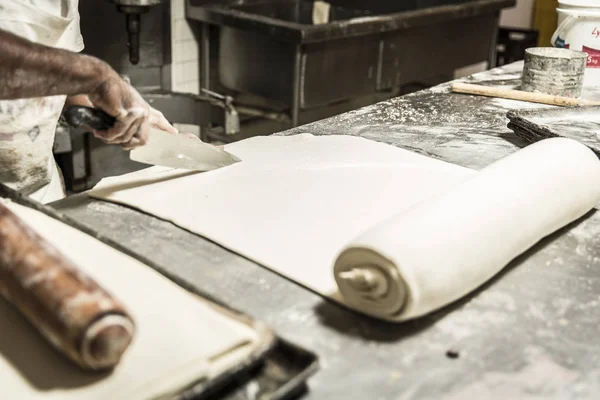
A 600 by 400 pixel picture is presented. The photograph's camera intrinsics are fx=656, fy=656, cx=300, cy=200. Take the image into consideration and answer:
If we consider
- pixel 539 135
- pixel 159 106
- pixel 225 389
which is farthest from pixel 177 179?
pixel 159 106

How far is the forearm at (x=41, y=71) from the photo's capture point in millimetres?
1062

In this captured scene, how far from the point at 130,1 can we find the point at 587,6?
1.57 metres

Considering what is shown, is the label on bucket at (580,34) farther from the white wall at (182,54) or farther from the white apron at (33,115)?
the white wall at (182,54)

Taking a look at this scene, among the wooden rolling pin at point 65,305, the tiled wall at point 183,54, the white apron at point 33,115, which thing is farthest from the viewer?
the tiled wall at point 183,54

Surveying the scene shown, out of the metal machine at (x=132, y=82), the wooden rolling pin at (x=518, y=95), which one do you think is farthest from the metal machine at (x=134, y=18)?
the wooden rolling pin at (x=518, y=95)

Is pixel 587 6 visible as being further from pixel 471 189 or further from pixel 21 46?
pixel 21 46

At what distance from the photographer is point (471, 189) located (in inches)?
38.9

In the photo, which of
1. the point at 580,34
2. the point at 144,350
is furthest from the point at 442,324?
the point at 580,34

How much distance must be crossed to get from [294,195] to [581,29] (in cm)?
131

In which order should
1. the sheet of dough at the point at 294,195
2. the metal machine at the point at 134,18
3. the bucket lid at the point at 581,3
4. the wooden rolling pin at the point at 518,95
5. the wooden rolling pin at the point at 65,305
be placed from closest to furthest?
the wooden rolling pin at the point at 65,305 → the sheet of dough at the point at 294,195 → the wooden rolling pin at the point at 518,95 → the bucket lid at the point at 581,3 → the metal machine at the point at 134,18

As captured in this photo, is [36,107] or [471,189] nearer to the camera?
[471,189]

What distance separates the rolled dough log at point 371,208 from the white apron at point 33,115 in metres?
0.44

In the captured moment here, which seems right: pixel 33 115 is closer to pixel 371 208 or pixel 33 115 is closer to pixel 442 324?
pixel 371 208

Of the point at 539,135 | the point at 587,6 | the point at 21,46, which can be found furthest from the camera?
the point at 587,6
